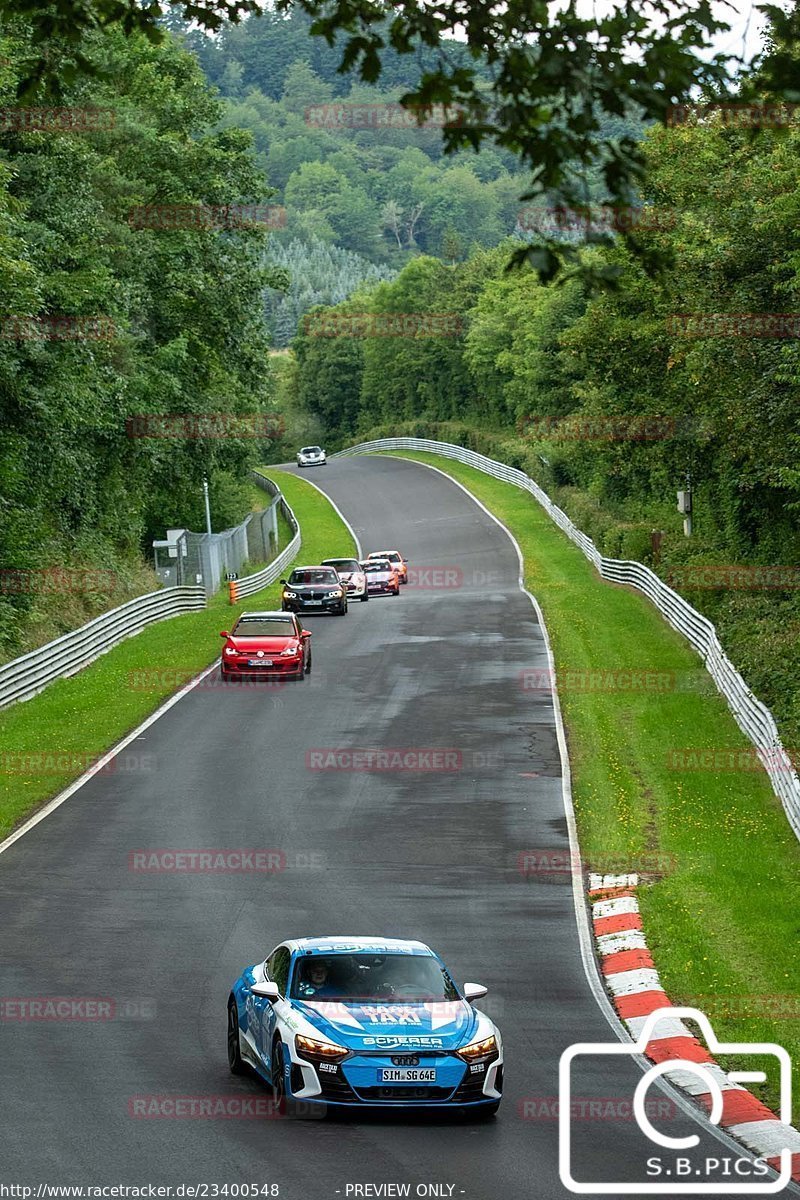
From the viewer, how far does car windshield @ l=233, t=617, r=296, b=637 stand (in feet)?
120

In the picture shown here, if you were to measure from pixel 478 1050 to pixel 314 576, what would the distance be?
37.7m

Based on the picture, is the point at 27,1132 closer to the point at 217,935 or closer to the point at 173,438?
the point at 217,935

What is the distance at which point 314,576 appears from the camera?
161ft

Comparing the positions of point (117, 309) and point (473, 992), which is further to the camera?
point (117, 309)

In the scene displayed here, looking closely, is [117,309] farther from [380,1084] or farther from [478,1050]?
[380,1084]

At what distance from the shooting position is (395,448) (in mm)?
127250

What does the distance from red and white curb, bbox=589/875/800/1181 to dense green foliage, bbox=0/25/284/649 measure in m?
19.3

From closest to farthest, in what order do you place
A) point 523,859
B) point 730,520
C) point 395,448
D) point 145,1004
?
point 145,1004
point 523,859
point 730,520
point 395,448

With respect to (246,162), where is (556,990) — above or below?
below

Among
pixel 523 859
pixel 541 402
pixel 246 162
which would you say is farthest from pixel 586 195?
pixel 541 402

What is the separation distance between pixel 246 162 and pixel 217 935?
45053mm

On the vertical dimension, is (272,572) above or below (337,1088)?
below

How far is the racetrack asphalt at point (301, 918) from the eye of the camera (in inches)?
419

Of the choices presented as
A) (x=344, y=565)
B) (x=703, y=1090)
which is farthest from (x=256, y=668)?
(x=703, y=1090)
